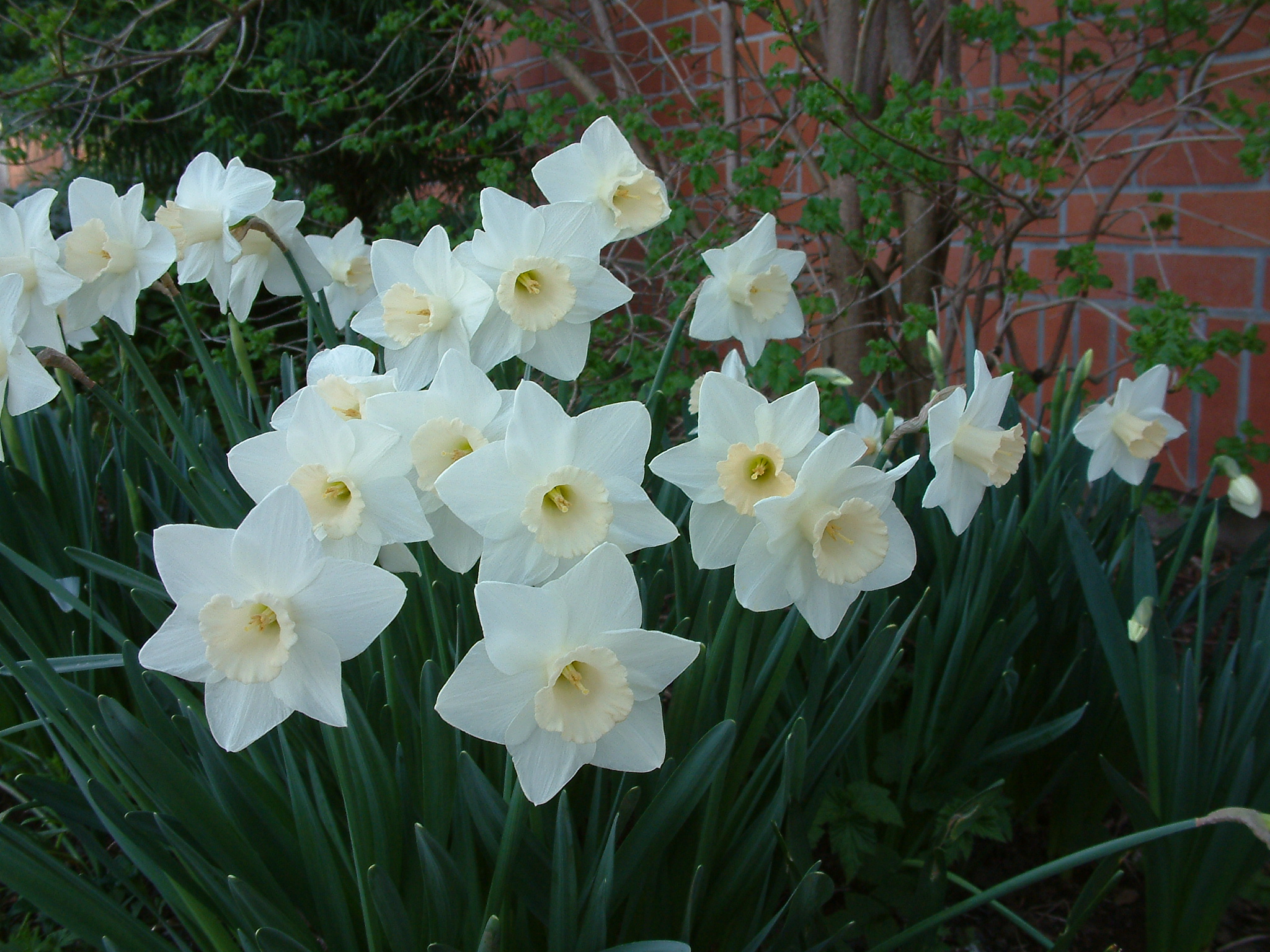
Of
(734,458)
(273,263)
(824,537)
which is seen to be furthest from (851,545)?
(273,263)

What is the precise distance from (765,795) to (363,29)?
3845 mm

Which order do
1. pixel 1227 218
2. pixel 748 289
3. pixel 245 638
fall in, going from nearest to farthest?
1. pixel 245 638
2. pixel 748 289
3. pixel 1227 218

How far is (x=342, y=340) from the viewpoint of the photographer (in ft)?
6.92

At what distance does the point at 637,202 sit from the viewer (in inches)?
43.4

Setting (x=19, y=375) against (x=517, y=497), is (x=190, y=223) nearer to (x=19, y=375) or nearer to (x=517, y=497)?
(x=19, y=375)

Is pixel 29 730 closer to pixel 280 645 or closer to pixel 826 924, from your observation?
pixel 280 645

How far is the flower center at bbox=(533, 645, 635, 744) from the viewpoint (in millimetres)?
733

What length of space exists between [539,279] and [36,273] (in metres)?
0.61

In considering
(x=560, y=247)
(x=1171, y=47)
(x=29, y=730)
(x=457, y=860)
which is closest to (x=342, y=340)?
(x=29, y=730)

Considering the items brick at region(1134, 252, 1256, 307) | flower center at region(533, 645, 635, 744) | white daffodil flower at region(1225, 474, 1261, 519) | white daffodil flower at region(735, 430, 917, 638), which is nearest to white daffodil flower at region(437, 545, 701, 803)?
flower center at region(533, 645, 635, 744)

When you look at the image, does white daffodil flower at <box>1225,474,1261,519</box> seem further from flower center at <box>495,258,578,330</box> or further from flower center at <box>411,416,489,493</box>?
flower center at <box>411,416,489,493</box>

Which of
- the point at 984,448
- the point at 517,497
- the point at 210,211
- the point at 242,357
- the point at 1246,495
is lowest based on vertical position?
the point at 1246,495

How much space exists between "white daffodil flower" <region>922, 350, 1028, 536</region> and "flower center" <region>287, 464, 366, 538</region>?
1.79ft

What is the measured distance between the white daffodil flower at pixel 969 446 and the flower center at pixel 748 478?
185mm
